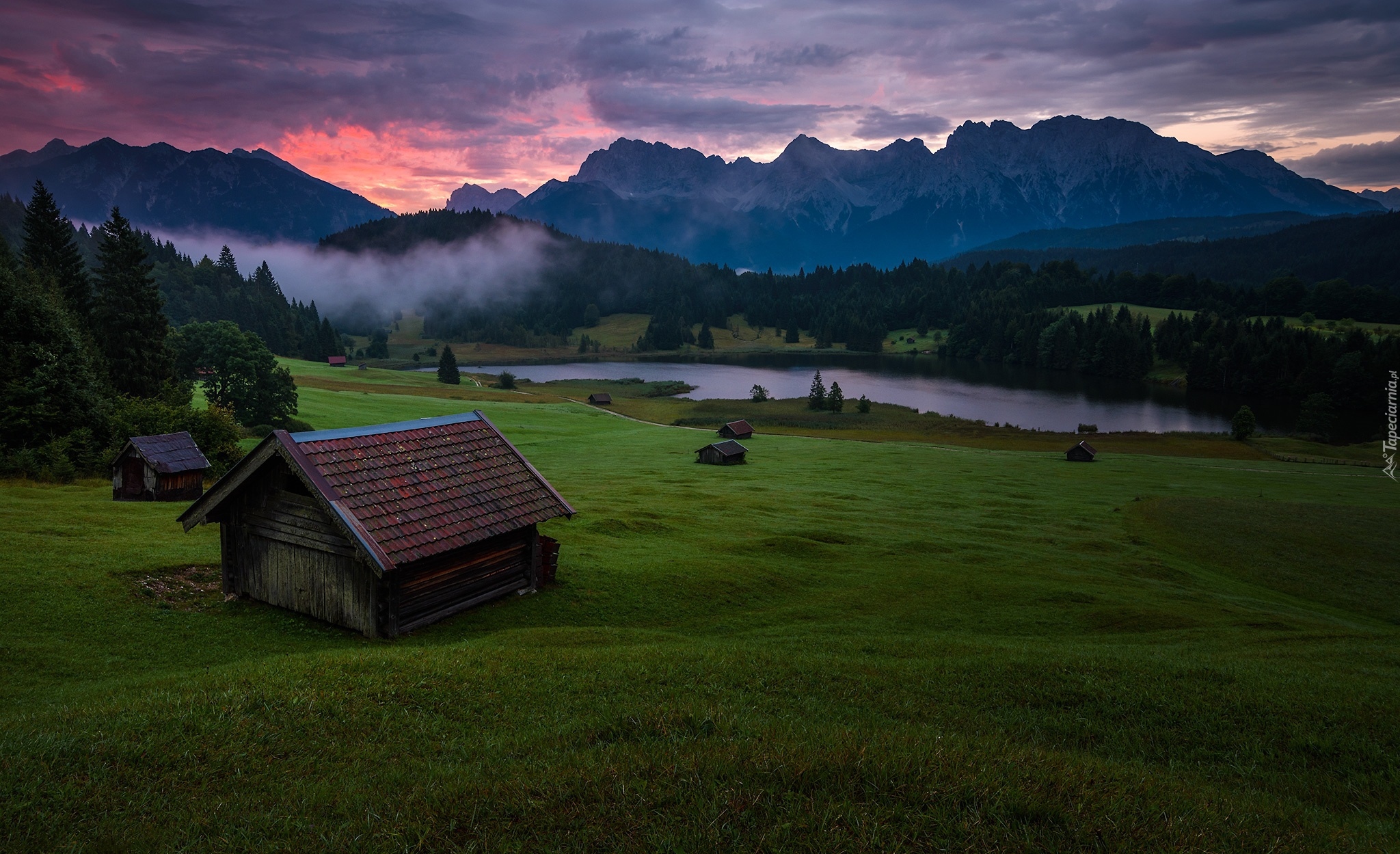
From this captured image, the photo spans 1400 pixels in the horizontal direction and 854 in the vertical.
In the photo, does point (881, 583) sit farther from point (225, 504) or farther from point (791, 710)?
point (225, 504)

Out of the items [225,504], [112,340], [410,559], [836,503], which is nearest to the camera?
[410,559]

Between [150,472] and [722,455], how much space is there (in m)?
42.7

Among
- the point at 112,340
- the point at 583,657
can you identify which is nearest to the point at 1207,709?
the point at 583,657

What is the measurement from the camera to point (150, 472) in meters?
38.5

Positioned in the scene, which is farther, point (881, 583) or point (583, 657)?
point (881, 583)

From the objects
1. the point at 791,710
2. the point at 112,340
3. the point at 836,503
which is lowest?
the point at 836,503

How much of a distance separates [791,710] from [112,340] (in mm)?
80844

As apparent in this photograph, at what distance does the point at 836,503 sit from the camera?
156 feet

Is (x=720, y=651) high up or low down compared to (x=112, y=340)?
down

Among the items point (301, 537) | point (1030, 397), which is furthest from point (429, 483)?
point (1030, 397)

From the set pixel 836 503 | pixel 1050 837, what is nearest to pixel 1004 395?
pixel 836 503

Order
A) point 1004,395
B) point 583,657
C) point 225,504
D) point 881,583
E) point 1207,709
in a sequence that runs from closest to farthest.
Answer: point 1207,709
point 583,657
point 225,504
point 881,583
point 1004,395

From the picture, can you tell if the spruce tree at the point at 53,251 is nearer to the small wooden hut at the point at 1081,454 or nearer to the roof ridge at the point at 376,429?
the roof ridge at the point at 376,429

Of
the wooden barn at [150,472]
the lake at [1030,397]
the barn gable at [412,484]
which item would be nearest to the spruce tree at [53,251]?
the wooden barn at [150,472]
